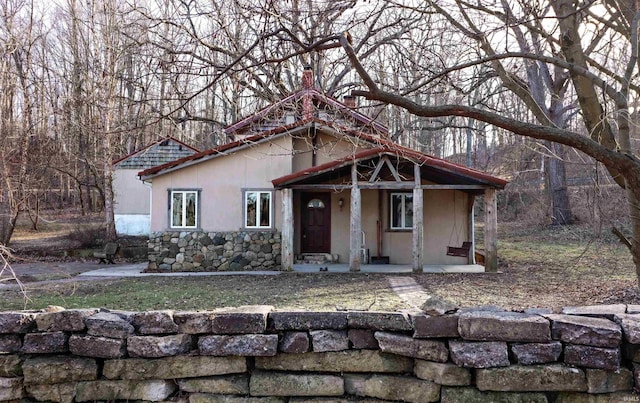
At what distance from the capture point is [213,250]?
14078 millimetres

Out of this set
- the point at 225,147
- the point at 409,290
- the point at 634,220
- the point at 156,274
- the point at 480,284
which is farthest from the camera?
the point at 225,147

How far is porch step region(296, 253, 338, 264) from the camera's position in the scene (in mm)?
14797

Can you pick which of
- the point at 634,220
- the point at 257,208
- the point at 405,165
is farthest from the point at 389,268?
the point at 634,220

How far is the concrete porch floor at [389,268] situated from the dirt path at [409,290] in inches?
55.9

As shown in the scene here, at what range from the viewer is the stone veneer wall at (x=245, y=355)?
10.6ft

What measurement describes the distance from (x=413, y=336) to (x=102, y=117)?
57.4ft

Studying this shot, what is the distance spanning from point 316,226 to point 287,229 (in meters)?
2.07

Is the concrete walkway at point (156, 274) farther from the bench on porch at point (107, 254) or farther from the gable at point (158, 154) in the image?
the gable at point (158, 154)

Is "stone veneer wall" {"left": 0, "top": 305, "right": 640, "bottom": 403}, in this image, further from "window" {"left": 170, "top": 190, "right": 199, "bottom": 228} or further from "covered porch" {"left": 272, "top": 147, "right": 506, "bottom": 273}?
"window" {"left": 170, "top": 190, "right": 199, "bottom": 228}

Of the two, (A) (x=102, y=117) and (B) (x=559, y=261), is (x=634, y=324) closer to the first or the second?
(B) (x=559, y=261)

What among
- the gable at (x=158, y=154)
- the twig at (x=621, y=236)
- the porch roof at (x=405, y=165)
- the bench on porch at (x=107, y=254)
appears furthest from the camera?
the gable at (x=158, y=154)

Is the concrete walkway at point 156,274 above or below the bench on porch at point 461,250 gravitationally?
below

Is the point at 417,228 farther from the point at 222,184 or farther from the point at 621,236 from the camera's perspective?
the point at 621,236

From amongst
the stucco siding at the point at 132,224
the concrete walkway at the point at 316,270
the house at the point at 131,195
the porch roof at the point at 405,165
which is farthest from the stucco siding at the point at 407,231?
the house at the point at 131,195
